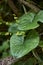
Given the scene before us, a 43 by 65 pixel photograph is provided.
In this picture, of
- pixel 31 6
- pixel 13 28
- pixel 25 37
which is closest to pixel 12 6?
pixel 31 6

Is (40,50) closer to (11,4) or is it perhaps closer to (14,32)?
(14,32)

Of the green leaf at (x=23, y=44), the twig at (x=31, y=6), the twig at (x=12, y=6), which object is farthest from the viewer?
the twig at (x=12, y=6)

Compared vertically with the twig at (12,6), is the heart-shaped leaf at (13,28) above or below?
above

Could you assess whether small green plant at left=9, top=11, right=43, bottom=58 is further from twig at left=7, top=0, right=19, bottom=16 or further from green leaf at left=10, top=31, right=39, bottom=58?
twig at left=7, top=0, right=19, bottom=16

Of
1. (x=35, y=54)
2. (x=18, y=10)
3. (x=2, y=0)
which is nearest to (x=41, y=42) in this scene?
(x=35, y=54)

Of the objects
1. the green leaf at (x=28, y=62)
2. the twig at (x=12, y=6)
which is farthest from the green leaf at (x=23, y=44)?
the twig at (x=12, y=6)

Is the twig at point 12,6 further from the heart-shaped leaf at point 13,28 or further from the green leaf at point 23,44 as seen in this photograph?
the green leaf at point 23,44

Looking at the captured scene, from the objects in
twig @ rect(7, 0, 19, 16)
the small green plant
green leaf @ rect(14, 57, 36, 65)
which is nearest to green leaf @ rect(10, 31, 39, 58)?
the small green plant

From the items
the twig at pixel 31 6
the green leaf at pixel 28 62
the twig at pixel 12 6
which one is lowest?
the green leaf at pixel 28 62
